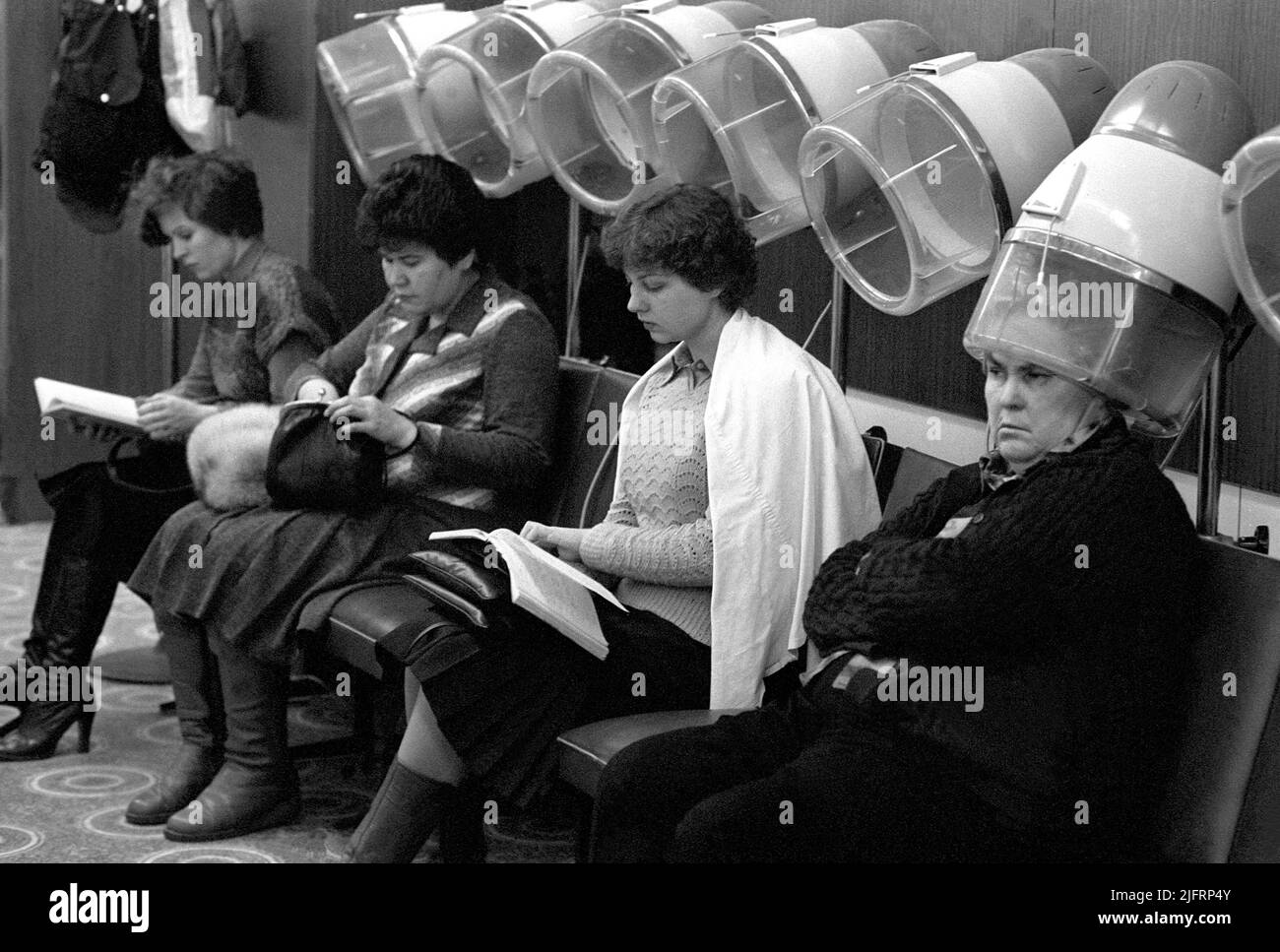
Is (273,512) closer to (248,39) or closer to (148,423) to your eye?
(148,423)

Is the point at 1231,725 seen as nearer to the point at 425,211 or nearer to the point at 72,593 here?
the point at 425,211

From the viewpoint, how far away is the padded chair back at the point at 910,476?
8.42 ft

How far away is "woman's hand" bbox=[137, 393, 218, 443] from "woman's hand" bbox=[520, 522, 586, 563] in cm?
106

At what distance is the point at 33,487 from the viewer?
5949 mm

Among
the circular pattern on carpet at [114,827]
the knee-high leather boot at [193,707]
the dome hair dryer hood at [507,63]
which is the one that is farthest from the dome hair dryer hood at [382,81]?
the circular pattern on carpet at [114,827]

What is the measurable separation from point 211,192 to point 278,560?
3.00 ft

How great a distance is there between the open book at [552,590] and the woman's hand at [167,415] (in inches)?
45.1

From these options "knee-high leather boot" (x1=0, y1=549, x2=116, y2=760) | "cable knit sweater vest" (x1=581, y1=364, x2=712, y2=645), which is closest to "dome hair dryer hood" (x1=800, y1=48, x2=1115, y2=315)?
"cable knit sweater vest" (x1=581, y1=364, x2=712, y2=645)

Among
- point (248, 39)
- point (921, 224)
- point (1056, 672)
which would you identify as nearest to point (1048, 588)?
point (1056, 672)

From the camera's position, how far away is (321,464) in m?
3.16

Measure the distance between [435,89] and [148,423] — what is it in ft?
3.08

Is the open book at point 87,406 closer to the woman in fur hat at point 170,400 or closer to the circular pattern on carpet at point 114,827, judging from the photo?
the woman in fur hat at point 170,400

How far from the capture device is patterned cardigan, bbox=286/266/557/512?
3.11 meters

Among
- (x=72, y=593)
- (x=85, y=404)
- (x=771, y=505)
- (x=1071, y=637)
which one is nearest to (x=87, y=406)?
(x=85, y=404)
